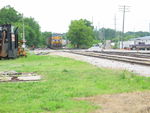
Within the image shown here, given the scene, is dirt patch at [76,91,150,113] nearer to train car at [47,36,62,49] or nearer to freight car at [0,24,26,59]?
freight car at [0,24,26,59]

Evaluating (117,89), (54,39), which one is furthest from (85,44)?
(117,89)

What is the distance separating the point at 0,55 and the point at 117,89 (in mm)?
20559

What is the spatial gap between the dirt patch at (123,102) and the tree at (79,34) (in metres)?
89.9

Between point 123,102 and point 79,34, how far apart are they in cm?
9187

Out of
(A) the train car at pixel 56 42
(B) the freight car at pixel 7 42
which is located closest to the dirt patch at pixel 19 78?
(B) the freight car at pixel 7 42

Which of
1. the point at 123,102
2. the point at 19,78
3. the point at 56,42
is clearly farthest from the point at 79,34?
the point at 123,102

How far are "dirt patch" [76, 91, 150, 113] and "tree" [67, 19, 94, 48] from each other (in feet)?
295

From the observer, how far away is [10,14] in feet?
348

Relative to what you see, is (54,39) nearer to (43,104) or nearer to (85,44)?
(85,44)

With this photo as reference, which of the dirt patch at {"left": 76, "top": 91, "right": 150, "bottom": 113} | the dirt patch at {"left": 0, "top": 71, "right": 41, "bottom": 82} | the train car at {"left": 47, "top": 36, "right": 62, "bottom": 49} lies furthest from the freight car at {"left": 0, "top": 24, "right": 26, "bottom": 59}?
the train car at {"left": 47, "top": 36, "right": 62, "bottom": 49}

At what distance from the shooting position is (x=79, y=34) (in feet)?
322

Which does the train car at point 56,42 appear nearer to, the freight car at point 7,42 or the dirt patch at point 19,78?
the freight car at point 7,42

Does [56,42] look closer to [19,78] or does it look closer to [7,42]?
[7,42]

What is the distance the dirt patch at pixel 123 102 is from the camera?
578 cm
